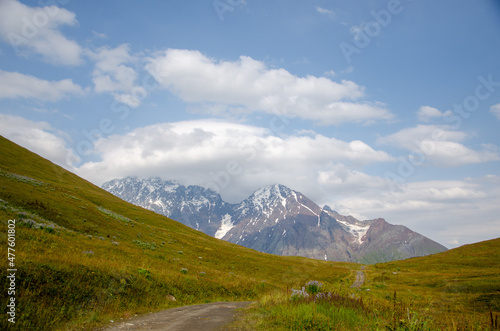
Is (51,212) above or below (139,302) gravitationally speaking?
above

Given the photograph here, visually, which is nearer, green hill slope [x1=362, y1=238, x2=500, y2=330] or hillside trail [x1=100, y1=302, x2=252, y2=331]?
hillside trail [x1=100, y1=302, x2=252, y2=331]

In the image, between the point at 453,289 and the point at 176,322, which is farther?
the point at 453,289

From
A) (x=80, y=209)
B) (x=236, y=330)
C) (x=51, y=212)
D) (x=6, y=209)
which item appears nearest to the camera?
(x=236, y=330)

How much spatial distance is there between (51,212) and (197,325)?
30.3 meters

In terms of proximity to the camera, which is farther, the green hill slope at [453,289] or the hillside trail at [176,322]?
the green hill slope at [453,289]

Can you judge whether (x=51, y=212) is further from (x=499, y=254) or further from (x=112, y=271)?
(x=499, y=254)

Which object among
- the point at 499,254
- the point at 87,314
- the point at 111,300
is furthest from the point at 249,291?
the point at 499,254

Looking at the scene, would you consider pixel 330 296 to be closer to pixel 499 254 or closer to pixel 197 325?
pixel 197 325

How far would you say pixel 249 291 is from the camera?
2920 centimetres

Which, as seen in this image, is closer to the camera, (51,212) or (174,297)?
(174,297)

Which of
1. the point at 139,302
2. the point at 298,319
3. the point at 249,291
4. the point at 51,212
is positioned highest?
the point at 51,212

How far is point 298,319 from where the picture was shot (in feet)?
35.1

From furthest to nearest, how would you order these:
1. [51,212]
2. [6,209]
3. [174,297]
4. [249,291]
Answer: [51,212] < [249,291] < [6,209] < [174,297]

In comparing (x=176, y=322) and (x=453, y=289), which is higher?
(x=176, y=322)
